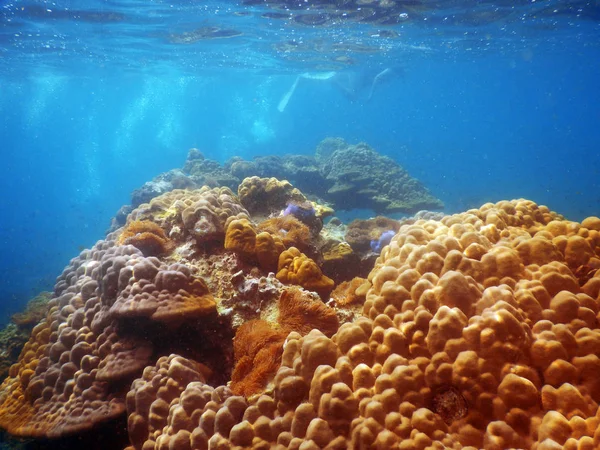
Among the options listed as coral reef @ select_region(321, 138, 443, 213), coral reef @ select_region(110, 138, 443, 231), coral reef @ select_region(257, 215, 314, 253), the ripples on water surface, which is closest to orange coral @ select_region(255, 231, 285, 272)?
coral reef @ select_region(257, 215, 314, 253)

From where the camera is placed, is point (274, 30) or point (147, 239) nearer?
point (147, 239)

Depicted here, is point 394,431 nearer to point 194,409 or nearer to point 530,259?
point 194,409

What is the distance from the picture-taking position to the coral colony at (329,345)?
8.36 ft

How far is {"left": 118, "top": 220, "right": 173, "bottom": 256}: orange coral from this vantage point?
6305 mm

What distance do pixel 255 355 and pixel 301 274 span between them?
174 centimetres

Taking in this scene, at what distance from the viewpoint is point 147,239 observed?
250 inches

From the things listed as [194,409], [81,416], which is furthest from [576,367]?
[81,416]

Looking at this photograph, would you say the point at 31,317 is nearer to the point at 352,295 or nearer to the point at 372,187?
the point at 352,295

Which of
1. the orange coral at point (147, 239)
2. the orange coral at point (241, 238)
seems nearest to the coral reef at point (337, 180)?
the orange coral at point (147, 239)

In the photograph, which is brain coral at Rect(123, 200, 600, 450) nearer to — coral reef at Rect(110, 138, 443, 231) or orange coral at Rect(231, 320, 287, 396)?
orange coral at Rect(231, 320, 287, 396)

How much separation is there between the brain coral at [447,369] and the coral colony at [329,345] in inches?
0.5

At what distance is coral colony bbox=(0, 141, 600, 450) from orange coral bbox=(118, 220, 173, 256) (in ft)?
0.10

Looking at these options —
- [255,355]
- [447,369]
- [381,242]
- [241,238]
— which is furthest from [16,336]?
[447,369]

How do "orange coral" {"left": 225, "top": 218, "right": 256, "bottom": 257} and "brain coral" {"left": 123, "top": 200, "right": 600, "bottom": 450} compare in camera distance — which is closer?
"brain coral" {"left": 123, "top": 200, "right": 600, "bottom": 450}
